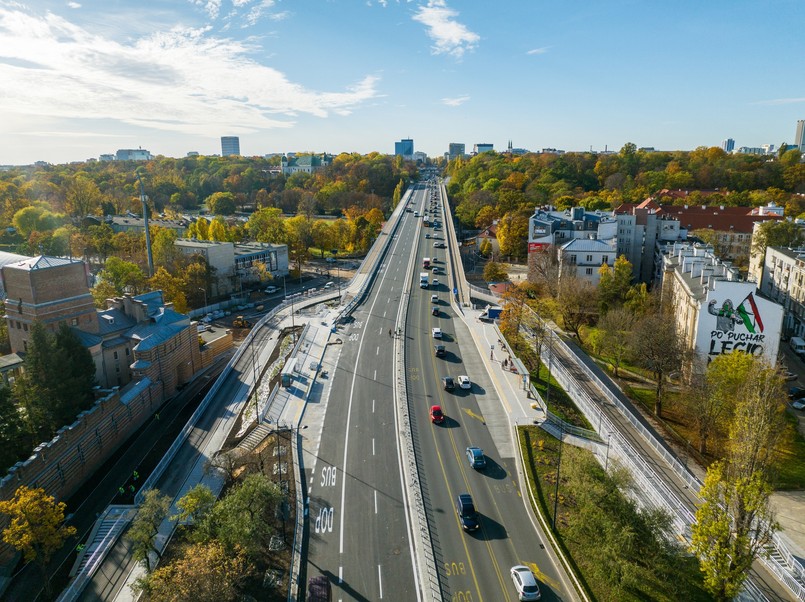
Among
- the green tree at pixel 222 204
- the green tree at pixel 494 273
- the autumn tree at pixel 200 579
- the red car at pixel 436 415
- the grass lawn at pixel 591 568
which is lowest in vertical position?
the grass lawn at pixel 591 568

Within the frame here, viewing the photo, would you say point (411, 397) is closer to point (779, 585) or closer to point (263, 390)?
point (263, 390)

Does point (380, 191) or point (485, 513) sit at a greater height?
point (380, 191)

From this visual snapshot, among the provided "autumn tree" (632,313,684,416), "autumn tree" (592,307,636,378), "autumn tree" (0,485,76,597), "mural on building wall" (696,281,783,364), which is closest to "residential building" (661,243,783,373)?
"mural on building wall" (696,281,783,364)

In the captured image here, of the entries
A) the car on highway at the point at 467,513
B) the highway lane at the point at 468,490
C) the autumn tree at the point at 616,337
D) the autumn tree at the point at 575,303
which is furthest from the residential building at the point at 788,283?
the car on highway at the point at 467,513

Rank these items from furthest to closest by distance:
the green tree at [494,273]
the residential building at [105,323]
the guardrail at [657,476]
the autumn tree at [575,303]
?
1. the green tree at [494,273]
2. the autumn tree at [575,303]
3. the residential building at [105,323]
4. the guardrail at [657,476]

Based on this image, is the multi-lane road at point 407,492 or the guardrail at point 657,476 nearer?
the multi-lane road at point 407,492

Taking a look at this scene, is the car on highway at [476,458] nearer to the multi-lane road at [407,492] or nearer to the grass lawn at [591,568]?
the multi-lane road at [407,492]

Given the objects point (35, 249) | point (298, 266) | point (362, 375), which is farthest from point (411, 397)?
point (35, 249)
